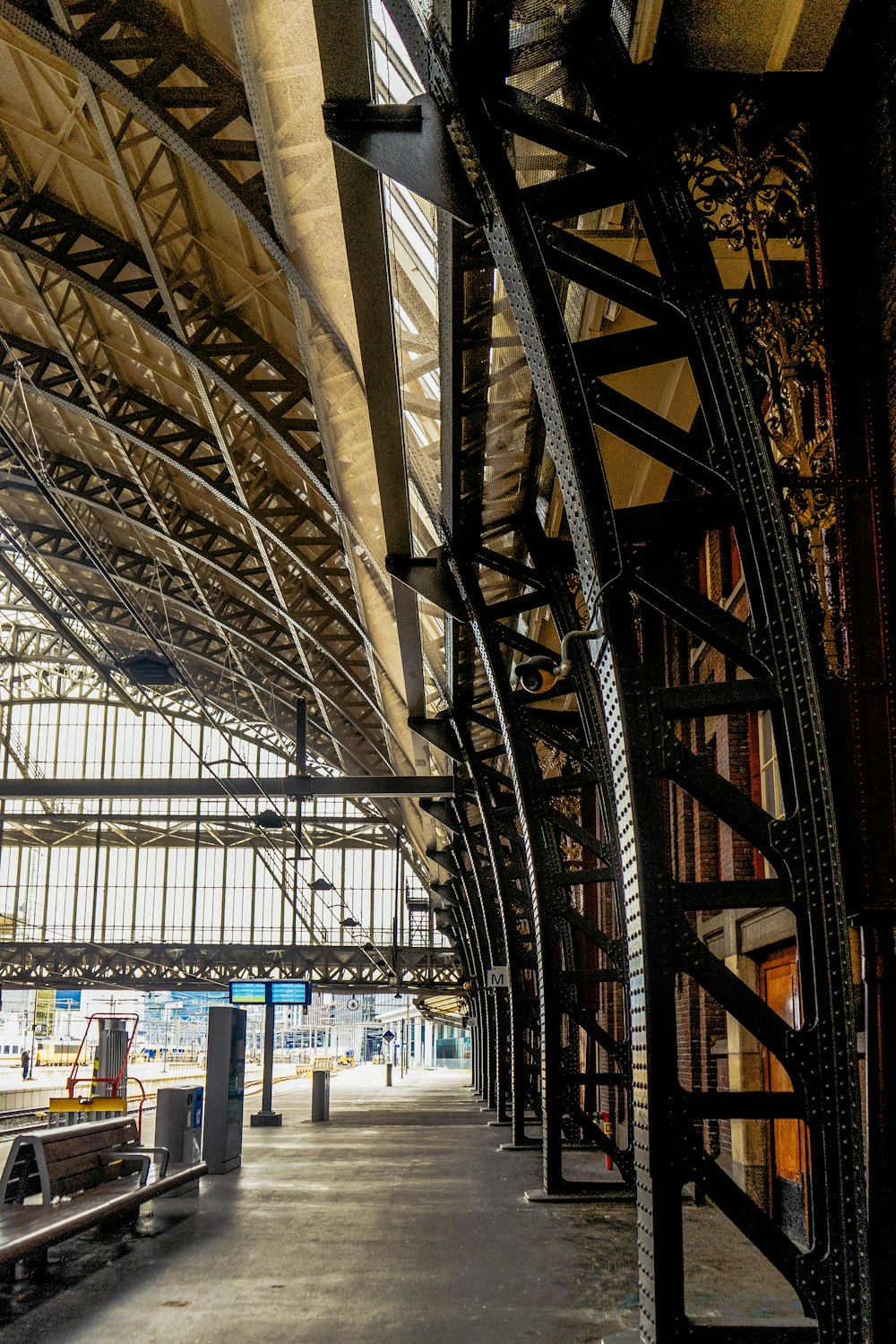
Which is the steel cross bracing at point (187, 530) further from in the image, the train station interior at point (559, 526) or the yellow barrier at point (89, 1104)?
the yellow barrier at point (89, 1104)

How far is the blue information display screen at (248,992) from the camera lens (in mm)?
23703

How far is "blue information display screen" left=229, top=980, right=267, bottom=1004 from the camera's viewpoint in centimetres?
2370

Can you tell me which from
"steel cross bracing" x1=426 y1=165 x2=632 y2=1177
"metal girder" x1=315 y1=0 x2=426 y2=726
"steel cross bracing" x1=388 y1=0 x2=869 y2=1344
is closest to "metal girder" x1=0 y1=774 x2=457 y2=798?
"steel cross bracing" x1=426 y1=165 x2=632 y2=1177

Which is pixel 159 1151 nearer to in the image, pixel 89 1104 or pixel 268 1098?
pixel 89 1104

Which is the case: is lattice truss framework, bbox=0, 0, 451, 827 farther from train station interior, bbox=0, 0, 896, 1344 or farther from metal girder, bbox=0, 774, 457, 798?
metal girder, bbox=0, 774, 457, 798

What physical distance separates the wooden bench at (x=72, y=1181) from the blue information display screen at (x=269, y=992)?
11.4 meters

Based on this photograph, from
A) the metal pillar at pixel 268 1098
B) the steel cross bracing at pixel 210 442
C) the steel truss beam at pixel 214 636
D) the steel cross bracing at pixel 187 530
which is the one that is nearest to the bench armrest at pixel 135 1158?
the steel cross bracing at pixel 210 442

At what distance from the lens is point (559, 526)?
13.4 metres

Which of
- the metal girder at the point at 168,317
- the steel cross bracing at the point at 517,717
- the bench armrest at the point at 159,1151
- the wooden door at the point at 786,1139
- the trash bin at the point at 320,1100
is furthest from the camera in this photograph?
the trash bin at the point at 320,1100

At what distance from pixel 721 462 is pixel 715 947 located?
29.4ft

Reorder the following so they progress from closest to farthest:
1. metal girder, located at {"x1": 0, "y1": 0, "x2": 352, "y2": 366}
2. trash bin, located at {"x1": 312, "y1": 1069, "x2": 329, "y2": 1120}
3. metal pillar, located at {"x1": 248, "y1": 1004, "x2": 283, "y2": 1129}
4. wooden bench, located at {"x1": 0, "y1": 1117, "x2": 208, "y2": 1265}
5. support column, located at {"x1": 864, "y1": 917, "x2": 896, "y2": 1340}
→ support column, located at {"x1": 864, "y1": 917, "x2": 896, "y2": 1340}
wooden bench, located at {"x1": 0, "y1": 1117, "x2": 208, "y2": 1265}
metal girder, located at {"x1": 0, "y1": 0, "x2": 352, "y2": 366}
metal pillar, located at {"x1": 248, "y1": 1004, "x2": 283, "y2": 1129}
trash bin, located at {"x1": 312, "y1": 1069, "x2": 329, "y2": 1120}

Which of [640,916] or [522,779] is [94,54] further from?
[640,916]

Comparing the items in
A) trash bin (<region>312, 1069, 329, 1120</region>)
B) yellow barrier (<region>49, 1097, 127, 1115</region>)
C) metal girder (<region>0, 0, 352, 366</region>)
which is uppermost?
metal girder (<region>0, 0, 352, 366</region>)

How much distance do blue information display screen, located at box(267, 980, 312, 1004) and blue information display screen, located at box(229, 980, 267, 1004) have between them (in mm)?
197
